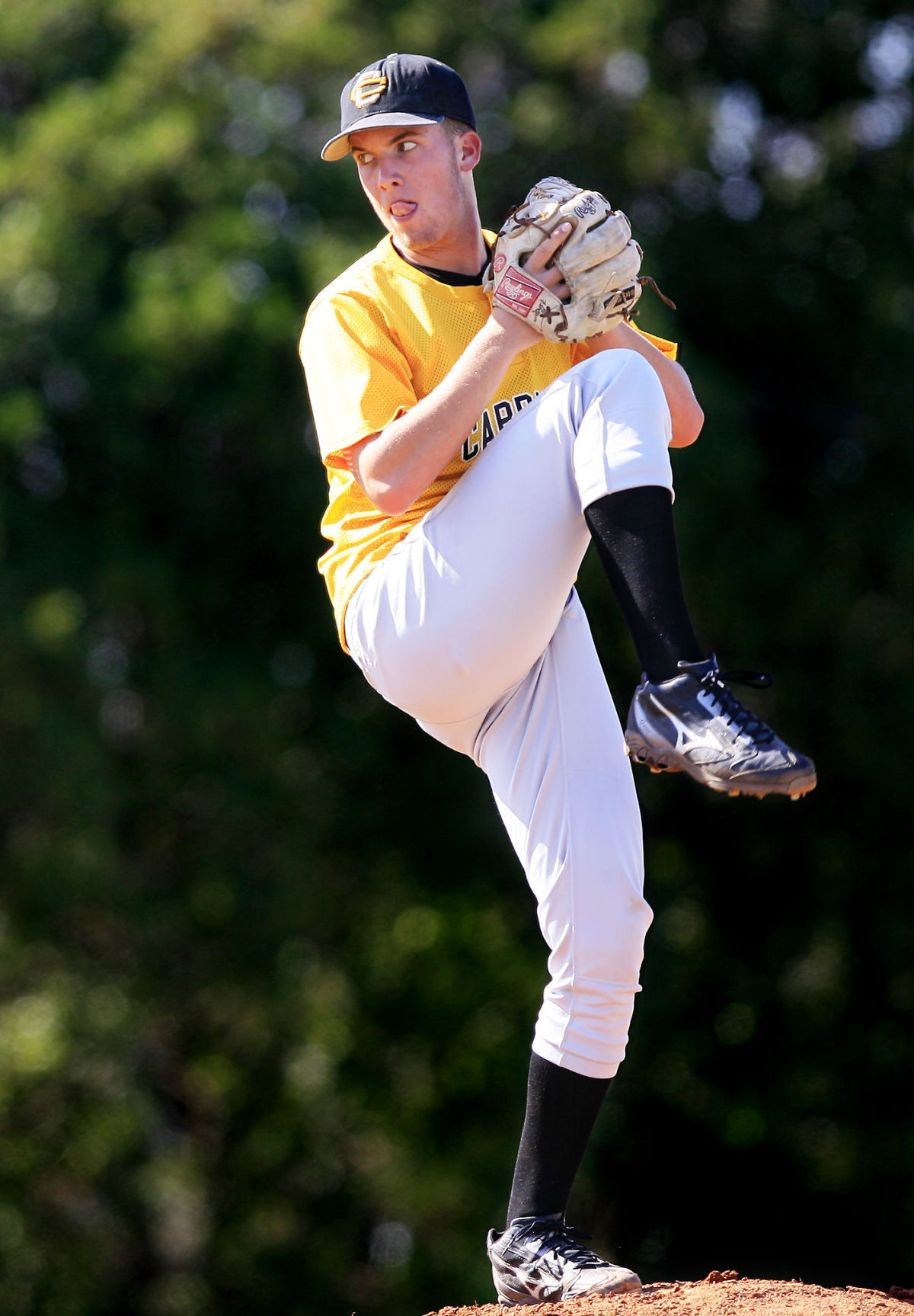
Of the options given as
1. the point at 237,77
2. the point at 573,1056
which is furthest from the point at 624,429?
the point at 237,77

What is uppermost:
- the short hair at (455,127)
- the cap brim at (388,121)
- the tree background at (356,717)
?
the cap brim at (388,121)

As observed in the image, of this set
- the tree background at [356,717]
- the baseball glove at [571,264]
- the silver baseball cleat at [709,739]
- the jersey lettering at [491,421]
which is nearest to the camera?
the silver baseball cleat at [709,739]

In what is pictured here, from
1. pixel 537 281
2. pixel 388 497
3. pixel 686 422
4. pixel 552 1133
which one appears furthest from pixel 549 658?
pixel 552 1133

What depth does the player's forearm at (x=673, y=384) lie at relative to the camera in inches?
113

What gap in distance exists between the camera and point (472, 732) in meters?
→ 2.83

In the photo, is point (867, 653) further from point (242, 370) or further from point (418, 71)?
point (418, 71)

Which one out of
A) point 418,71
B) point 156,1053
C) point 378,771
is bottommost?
point 156,1053

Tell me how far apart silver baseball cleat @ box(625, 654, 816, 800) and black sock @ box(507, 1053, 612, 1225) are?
23.5 inches

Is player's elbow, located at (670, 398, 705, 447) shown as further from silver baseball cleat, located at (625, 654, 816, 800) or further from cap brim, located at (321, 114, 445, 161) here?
cap brim, located at (321, 114, 445, 161)

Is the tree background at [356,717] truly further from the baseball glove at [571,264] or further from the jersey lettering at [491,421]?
the baseball glove at [571,264]

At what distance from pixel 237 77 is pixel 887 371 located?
4.29 meters

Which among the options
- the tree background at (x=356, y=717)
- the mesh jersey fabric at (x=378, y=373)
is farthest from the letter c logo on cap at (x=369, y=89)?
the tree background at (x=356, y=717)

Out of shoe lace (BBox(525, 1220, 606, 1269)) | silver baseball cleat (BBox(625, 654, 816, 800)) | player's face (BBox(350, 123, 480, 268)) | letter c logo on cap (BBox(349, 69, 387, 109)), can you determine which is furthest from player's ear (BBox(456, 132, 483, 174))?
shoe lace (BBox(525, 1220, 606, 1269))

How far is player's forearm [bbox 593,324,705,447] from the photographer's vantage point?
113 inches
